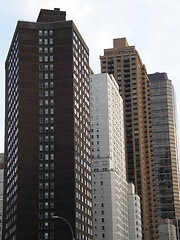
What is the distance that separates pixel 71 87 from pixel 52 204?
40099mm

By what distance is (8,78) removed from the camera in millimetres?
197125

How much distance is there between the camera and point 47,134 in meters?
171

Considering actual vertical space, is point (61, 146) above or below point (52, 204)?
above

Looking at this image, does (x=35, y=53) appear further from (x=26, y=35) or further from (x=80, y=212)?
(x=80, y=212)

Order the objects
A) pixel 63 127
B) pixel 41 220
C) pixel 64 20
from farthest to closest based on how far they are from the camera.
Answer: pixel 64 20, pixel 63 127, pixel 41 220

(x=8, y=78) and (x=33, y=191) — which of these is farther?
(x=8, y=78)

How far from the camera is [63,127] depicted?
560 feet

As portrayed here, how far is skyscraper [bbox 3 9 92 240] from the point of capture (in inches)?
6344

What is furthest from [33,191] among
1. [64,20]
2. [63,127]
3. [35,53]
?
[64,20]

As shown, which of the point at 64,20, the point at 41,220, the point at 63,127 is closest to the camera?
the point at 41,220

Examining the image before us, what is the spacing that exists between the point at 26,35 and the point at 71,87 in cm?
2523

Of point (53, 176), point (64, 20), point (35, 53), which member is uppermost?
point (64, 20)

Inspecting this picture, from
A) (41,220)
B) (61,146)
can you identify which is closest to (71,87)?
(61,146)

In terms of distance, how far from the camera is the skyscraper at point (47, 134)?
529 ft
